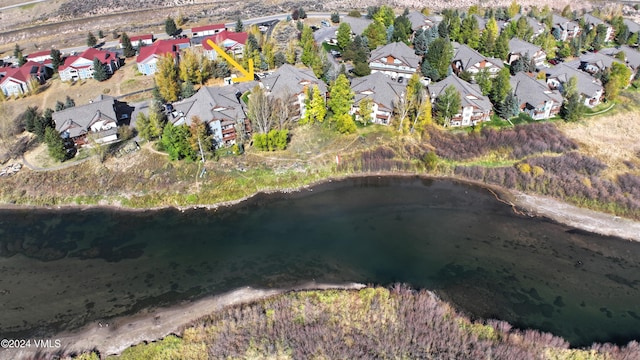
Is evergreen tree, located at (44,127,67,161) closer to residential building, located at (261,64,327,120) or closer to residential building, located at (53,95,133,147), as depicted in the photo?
residential building, located at (53,95,133,147)

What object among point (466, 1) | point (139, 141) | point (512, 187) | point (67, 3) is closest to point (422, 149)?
point (512, 187)

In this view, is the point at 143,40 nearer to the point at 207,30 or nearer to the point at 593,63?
the point at 207,30

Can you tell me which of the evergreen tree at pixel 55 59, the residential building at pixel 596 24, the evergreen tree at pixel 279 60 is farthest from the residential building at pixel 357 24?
the evergreen tree at pixel 55 59

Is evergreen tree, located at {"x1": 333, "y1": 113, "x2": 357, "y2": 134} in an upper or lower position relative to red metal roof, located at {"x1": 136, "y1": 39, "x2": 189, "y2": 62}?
lower

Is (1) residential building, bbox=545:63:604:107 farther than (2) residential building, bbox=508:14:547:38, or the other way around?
(2) residential building, bbox=508:14:547:38

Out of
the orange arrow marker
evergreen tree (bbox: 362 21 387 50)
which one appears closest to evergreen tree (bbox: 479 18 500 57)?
evergreen tree (bbox: 362 21 387 50)

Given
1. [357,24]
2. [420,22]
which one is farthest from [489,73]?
[357,24]

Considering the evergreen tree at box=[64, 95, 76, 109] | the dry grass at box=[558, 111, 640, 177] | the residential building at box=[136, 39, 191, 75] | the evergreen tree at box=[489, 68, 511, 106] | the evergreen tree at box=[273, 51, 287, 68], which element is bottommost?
the dry grass at box=[558, 111, 640, 177]

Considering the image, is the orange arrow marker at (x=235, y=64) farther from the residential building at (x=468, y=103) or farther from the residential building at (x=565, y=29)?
the residential building at (x=565, y=29)

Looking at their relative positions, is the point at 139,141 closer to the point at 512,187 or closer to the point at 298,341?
the point at 298,341
